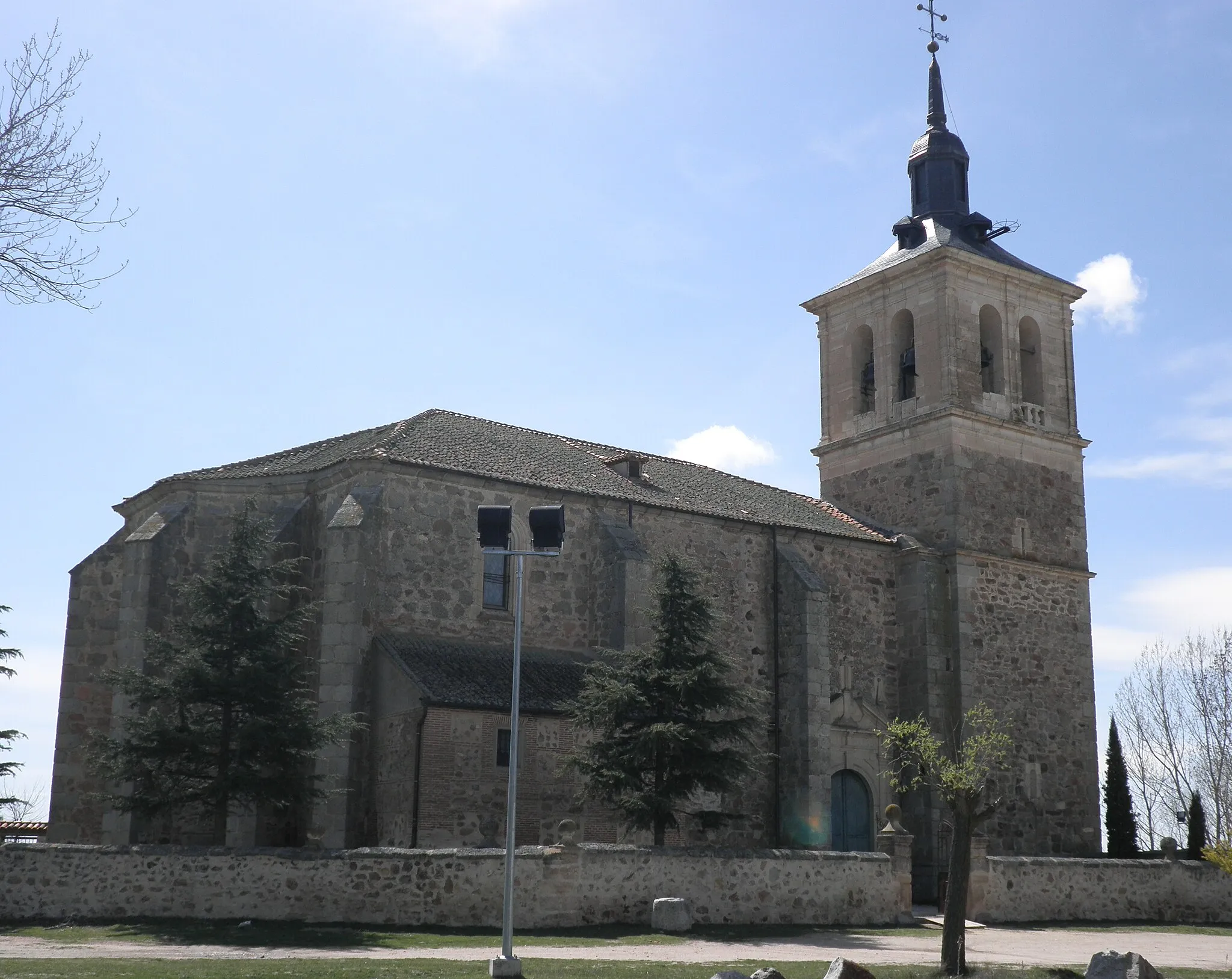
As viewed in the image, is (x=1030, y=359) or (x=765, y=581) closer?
(x=765, y=581)

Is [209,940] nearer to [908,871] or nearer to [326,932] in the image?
[326,932]

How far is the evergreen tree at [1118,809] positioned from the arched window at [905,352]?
10427mm

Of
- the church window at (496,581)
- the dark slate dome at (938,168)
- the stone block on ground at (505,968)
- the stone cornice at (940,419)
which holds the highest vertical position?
the dark slate dome at (938,168)

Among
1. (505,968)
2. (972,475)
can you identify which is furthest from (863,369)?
(505,968)

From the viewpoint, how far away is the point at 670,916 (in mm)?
18984

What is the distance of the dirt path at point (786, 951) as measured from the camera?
15766 millimetres

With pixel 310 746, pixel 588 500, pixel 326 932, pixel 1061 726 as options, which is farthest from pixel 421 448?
pixel 1061 726

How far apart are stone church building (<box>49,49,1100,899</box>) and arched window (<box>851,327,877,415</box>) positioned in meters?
0.15

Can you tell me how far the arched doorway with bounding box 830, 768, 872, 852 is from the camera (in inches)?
1121

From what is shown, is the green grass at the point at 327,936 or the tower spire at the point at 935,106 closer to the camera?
the green grass at the point at 327,936

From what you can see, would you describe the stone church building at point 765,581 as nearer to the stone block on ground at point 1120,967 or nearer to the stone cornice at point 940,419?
the stone cornice at point 940,419

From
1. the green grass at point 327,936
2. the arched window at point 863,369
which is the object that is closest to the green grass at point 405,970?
the green grass at point 327,936

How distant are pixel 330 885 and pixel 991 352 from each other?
71.7 feet

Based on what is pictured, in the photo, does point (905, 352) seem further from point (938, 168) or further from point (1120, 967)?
point (1120, 967)
